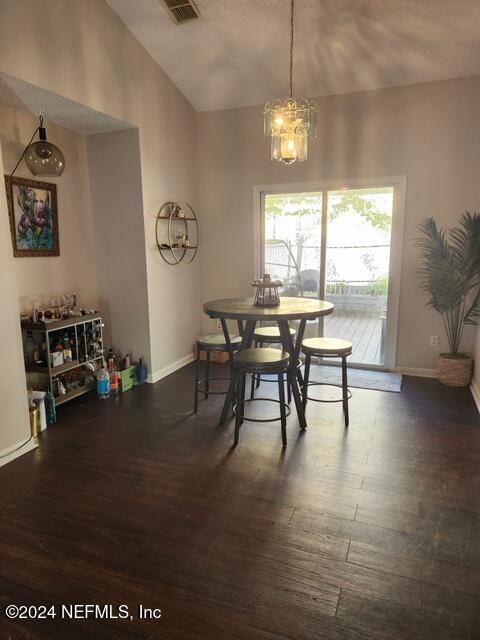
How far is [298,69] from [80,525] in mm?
4082

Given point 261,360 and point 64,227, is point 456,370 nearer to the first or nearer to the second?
point 261,360

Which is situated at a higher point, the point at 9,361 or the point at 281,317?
the point at 281,317

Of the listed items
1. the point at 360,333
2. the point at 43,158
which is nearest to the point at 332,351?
the point at 360,333

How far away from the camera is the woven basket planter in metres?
3.89

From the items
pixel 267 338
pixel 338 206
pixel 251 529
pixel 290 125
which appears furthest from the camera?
pixel 338 206

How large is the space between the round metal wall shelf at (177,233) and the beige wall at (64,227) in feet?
2.22

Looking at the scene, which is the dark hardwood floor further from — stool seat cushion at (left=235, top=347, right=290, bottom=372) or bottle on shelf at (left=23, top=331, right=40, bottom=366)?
bottle on shelf at (left=23, top=331, right=40, bottom=366)

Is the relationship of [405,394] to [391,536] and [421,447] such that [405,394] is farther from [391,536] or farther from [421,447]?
[391,536]

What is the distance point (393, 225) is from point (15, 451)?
3.75 metres

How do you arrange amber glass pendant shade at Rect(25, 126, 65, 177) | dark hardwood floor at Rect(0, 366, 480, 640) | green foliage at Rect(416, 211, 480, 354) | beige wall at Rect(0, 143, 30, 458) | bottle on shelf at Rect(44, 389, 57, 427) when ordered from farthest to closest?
green foliage at Rect(416, 211, 480, 354) < bottle on shelf at Rect(44, 389, 57, 427) < amber glass pendant shade at Rect(25, 126, 65, 177) < beige wall at Rect(0, 143, 30, 458) < dark hardwood floor at Rect(0, 366, 480, 640)

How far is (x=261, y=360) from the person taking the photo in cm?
278

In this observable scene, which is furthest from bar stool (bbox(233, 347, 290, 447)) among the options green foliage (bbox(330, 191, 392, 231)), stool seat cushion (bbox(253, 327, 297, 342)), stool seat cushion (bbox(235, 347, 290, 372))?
green foliage (bbox(330, 191, 392, 231))

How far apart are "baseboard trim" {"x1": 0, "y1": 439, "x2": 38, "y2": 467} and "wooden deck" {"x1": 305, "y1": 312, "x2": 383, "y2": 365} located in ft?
10.3

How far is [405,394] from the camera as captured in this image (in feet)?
12.4
